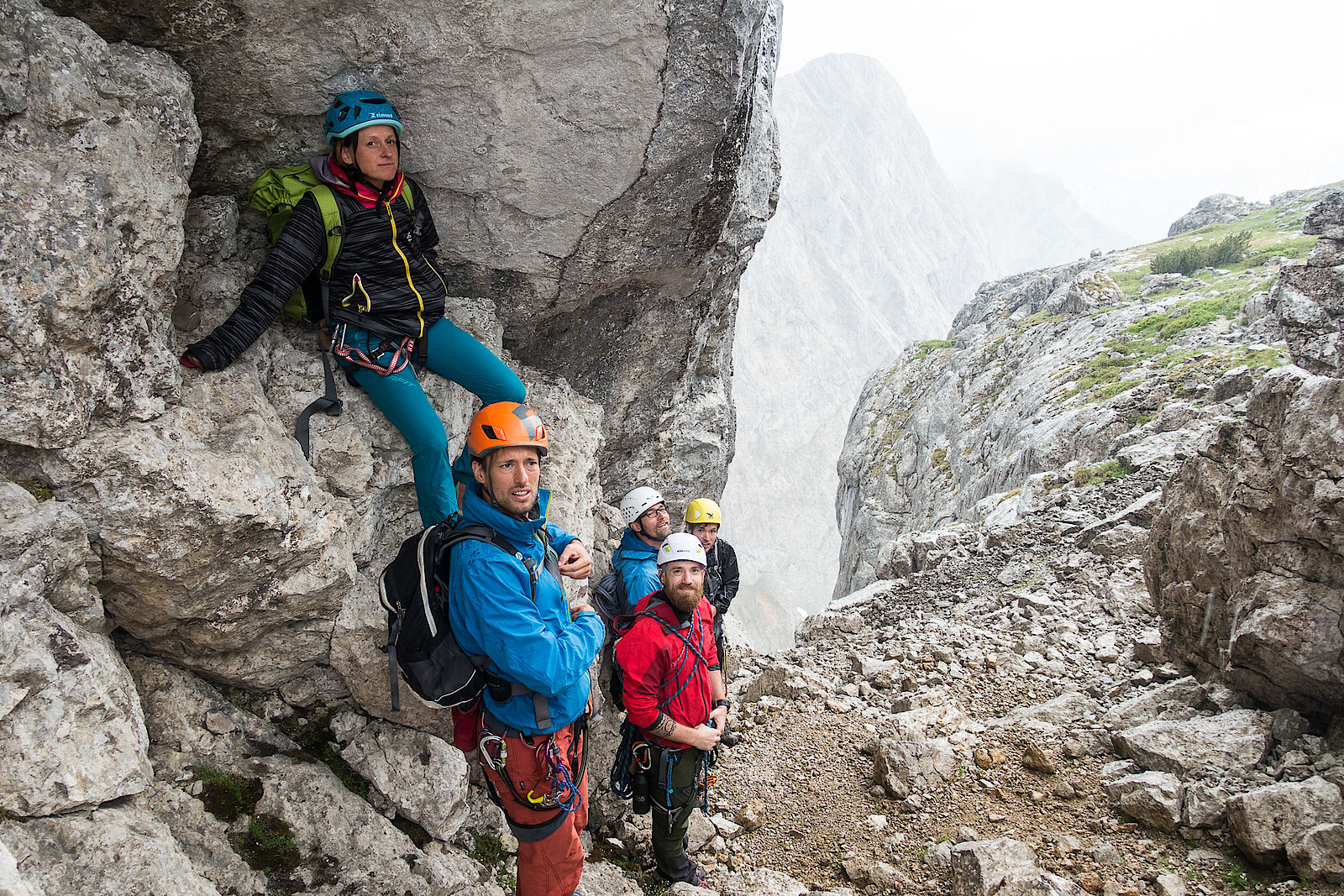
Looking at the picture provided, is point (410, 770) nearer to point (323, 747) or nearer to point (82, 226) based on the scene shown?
point (323, 747)

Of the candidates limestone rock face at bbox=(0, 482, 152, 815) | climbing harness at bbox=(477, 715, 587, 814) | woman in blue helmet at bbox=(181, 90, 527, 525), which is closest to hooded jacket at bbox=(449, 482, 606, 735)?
climbing harness at bbox=(477, 715, 587, 814)

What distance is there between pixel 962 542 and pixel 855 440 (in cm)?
3414

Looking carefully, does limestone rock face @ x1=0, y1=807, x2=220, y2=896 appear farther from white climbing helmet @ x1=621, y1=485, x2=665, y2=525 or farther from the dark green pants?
white climbing helmet @ x1=621, y1=485, x2=665, y2=525

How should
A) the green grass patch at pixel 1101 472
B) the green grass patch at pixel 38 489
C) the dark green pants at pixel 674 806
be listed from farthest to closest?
the green grass patch at pixel 1101 472, the dark green pants at pixel 674 806, the green grass patch at pixel 38 489

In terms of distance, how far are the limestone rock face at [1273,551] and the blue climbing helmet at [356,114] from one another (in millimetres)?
7924

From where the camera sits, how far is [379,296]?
5270mm

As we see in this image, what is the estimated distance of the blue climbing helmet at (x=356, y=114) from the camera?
4.78 metres

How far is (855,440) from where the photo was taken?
4869 cm

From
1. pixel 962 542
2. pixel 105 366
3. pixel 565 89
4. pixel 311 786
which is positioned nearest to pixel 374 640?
pixel 311 786

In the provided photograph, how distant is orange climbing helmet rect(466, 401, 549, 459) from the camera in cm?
425

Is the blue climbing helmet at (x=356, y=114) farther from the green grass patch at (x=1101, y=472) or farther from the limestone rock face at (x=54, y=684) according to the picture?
the green grass patch at (x=1101, y=472)

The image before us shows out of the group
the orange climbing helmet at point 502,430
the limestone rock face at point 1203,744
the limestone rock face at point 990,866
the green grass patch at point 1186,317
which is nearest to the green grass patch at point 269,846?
the orange climbing helmet at point 502,430

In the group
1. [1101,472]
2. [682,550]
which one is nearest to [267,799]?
[682,550]

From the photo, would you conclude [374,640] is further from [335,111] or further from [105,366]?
[335,111]
